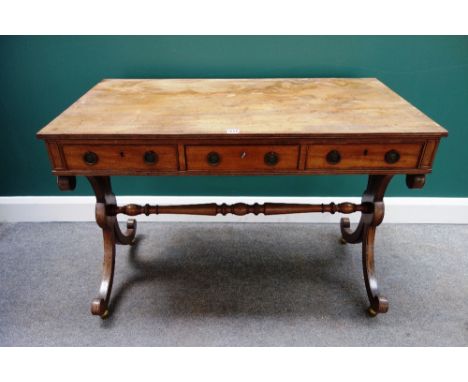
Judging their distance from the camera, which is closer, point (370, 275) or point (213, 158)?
point (213, 158)

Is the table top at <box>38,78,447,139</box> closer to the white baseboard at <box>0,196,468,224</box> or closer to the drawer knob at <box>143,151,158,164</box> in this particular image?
the drawer knob at <box>143,151,158,164</box>

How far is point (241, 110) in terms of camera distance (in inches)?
50.3

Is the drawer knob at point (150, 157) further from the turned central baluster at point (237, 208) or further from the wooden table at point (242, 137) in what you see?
the turned central baluster at point (237, 208)

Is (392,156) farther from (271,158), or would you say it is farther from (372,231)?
(372,231)

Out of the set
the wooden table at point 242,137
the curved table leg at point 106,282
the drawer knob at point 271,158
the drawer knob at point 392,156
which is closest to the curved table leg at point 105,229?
the curved table leg at point 106,282

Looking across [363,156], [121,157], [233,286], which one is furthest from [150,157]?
[233,286]

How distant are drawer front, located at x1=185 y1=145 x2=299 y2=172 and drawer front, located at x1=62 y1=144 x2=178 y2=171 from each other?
0.25 ft

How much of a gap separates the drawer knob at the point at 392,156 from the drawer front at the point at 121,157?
2.31 ft

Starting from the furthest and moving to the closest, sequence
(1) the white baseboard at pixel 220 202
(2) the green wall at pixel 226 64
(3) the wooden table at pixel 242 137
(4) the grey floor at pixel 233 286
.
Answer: (1) the white baseboard at pixel 220 202, (2) the green wall at pixel 226 64, (4) the grey floor at pixel 233 286, (3) the wooden table at pixel 242 137

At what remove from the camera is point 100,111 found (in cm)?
128

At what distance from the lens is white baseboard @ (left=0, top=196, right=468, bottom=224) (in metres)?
2.06

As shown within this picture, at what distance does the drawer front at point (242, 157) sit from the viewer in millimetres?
1152

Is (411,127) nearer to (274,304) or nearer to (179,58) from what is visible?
(274,304)

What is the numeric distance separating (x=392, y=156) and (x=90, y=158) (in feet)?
3.30
